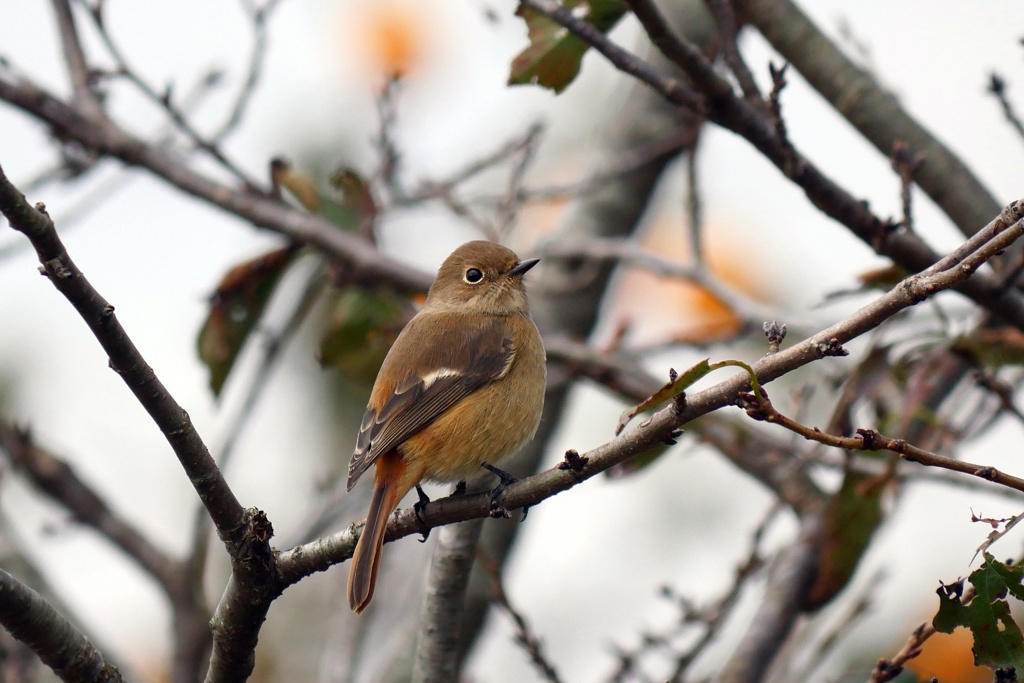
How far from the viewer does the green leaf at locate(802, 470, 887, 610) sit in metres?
4.04

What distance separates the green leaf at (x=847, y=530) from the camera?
4035mm

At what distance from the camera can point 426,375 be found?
423 cm

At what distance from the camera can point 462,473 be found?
3916 millimetres

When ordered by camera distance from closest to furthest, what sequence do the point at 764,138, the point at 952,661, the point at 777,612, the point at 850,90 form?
1. the point at 764,138
2. the point at 850,90
3. the point at 777,612
4. the point at 952,661

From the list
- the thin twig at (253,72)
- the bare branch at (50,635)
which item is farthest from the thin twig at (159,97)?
the bare branch at (50,635)

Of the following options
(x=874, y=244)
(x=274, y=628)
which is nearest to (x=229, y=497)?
(x=874, y=244)

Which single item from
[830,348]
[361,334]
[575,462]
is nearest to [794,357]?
[830,348]

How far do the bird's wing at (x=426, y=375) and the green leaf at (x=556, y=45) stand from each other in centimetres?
115

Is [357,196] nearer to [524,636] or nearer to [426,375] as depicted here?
[426,375]

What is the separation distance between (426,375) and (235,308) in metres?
1.13

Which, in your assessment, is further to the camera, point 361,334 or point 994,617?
point 361,334

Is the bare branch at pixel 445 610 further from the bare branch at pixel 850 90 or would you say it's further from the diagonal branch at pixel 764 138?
the bare branch at pixel 850 90

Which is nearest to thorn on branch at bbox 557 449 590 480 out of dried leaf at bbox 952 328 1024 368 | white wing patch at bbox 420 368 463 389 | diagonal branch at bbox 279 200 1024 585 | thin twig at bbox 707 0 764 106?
diagonal branch at bbox 279 200 1024 585

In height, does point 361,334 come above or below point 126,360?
above
